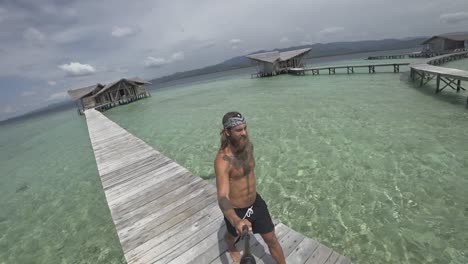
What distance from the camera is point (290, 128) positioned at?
12.2m

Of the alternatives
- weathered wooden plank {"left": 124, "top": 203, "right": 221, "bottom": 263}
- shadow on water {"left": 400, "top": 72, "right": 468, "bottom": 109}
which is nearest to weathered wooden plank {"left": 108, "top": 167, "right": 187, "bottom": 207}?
weathered wooden plank {"left": 124, "top": 203, "right": 221, "bottom": 263}

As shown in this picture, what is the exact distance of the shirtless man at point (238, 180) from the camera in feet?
7.66

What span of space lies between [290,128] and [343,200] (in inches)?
259

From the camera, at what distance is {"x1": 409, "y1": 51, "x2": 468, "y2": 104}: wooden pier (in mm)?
14484

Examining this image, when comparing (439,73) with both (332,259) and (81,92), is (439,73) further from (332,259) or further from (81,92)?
(81,92)

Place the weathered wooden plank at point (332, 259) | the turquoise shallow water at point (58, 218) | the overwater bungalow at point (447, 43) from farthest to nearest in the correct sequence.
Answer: the overwater bungalow at point (447, 43)
the turquoise shallow water at point (58, 218)
the weathered wooden plank at point (332, 259)

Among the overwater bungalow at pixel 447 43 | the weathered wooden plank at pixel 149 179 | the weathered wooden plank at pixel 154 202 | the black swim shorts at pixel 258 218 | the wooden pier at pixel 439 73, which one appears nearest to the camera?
the black swim shorts at pixel 258 218

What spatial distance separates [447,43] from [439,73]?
4483cm

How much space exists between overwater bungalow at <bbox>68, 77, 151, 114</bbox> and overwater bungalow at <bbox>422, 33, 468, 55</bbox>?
194ft

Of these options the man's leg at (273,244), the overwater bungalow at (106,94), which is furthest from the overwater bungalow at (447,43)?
the man's leg at (273,244)

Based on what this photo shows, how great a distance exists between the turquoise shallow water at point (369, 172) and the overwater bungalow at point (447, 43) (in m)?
44.7

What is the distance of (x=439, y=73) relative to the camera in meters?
15.6

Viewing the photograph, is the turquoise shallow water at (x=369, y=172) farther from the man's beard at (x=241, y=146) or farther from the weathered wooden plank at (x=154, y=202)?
the man's beard at (x=241, y=146)

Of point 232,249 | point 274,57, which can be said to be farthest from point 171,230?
point 274,57
